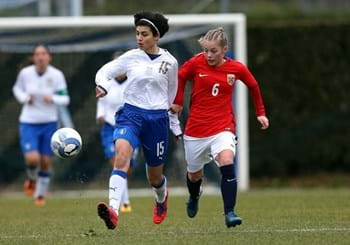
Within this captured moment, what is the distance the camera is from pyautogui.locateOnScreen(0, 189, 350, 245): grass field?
9367 millimetres

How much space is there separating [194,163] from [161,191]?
0.48 m

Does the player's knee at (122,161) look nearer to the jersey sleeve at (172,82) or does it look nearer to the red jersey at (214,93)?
the jersey sleeve at (172,82)

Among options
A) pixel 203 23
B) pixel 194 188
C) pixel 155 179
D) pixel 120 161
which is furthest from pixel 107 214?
A: pixel 203 23

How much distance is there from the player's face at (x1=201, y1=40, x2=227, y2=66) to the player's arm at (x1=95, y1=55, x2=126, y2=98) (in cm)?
87

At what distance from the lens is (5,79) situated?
19.5m

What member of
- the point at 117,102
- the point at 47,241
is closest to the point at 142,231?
the point at 47,241

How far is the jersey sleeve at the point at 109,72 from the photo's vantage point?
33.0 feet

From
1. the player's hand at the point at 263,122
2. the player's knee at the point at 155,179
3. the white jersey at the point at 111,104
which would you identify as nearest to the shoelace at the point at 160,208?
the player's knee at the point at 155,179

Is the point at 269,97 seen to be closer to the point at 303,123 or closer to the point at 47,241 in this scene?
the point at 303,123

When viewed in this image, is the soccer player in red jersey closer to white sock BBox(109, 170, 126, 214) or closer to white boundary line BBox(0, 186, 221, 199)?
white sock BBox(109, 170, 126, 214)

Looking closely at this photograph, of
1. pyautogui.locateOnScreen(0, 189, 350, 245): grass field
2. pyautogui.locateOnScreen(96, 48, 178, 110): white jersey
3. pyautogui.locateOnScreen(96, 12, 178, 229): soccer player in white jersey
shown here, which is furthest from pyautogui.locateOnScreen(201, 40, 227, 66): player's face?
pyautogui.locateOnScreen(0, 189, 350, 245): grass field

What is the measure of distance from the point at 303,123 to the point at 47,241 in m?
13.3

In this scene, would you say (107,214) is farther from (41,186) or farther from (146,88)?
(41,186)

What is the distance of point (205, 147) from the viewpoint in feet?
36.1
